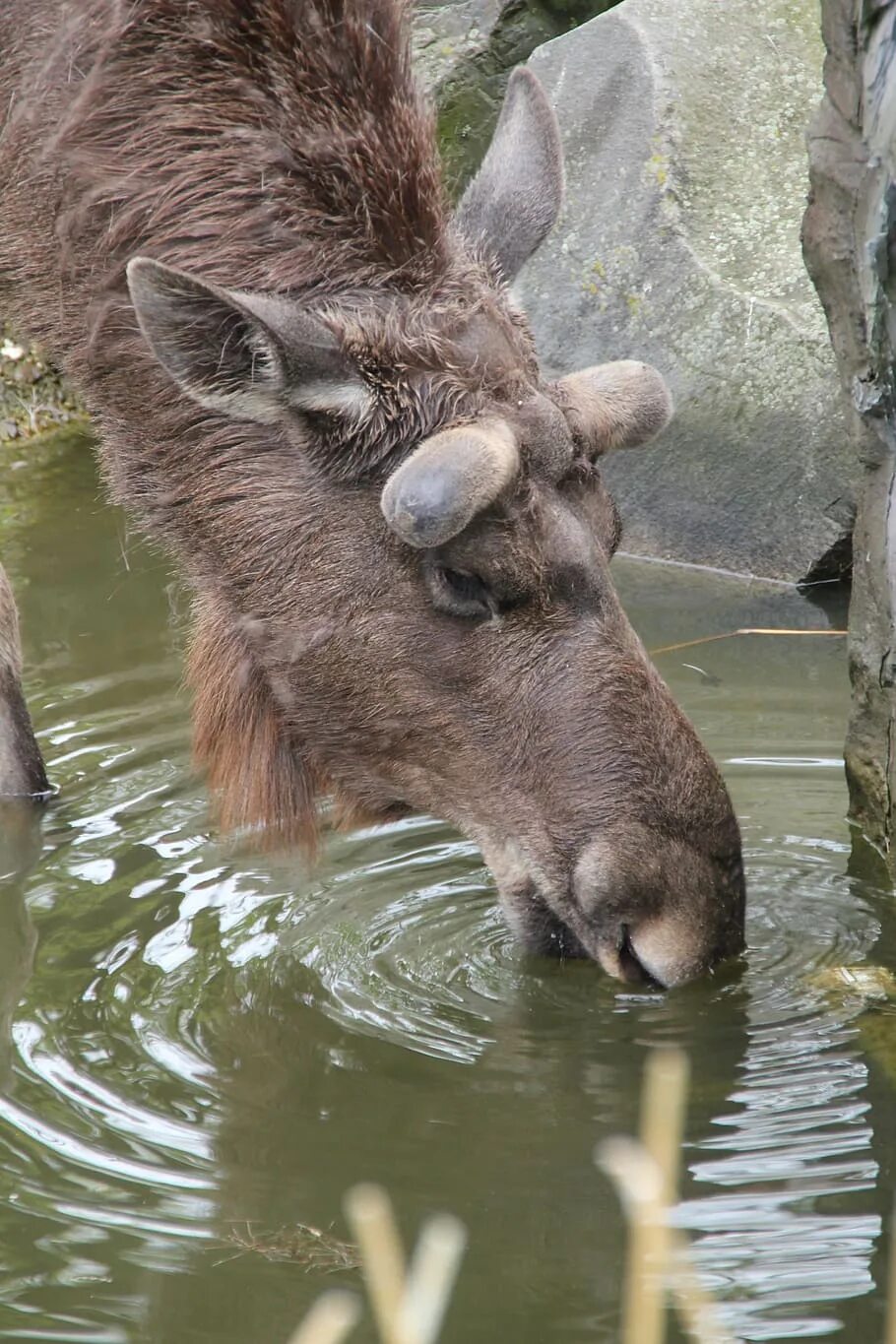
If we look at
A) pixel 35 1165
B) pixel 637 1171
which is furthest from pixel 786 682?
pixel 637 1171

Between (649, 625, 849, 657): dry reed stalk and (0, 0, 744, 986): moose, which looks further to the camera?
(649, 625, 849, 657): dry reed stalk

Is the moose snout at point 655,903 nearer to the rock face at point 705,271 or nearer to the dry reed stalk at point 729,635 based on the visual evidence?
the dry reed stalk at point 729,635

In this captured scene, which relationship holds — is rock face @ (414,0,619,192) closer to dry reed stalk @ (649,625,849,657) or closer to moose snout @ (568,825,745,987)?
dry reed stalk @ (649,625,849,657)

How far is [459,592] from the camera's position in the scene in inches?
164

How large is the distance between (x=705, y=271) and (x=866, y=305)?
11.9 ft

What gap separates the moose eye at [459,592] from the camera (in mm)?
4148

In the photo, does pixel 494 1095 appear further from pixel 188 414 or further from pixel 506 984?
pixel 188 414

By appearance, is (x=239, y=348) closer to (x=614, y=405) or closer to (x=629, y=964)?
(x=614, y=405)

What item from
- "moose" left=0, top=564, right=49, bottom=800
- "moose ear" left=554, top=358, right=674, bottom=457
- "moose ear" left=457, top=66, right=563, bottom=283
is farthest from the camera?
"moose" left=0, top=564, right=49, bottom=800

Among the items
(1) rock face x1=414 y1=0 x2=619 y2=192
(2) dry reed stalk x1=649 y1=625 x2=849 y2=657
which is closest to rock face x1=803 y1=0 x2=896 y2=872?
(2) dry reed stalk x1=649 y1=625 x2=849 y2=657

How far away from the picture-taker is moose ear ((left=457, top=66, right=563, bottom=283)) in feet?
15.6

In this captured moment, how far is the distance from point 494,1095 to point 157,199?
2323mm

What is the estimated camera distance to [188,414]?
4375 mm

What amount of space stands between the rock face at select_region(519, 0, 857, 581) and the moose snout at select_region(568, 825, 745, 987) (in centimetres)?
357
